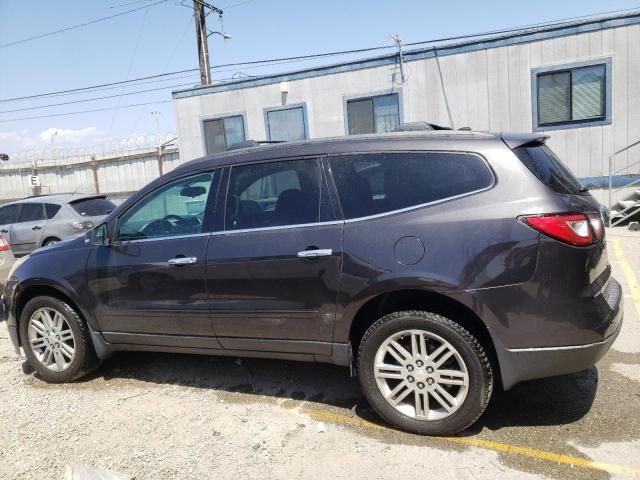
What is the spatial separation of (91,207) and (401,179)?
945 centimetres

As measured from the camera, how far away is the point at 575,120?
11.0 meters

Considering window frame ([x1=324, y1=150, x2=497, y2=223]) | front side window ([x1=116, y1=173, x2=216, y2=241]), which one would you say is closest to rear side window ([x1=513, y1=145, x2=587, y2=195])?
window frame ([x1=324, y1=150, x2=497, y2=223])

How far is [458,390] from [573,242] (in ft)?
3.46

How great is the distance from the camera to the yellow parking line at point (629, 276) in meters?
5.66

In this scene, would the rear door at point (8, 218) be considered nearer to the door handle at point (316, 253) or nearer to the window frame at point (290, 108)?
the window frame at point (290, 108)

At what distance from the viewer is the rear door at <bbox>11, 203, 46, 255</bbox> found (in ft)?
35.5

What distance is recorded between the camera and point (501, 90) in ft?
37.0

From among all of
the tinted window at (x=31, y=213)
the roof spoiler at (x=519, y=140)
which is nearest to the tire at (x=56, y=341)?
the roof spoiler at (x=519, y=140)

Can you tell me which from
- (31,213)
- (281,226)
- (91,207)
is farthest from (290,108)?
(281,226)

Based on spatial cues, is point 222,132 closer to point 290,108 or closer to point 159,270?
point 290,108

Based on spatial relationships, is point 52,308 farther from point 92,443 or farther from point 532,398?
point 532,398

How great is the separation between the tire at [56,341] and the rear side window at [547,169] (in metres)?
3.48

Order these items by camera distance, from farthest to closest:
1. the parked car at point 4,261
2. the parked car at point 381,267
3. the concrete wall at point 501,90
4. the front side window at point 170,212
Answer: the concrete wall at point 501,90, the parked car at point 4,261, the front side window at point 170,212, the parked car at point 381,267

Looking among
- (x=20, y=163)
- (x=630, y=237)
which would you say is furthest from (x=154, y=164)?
(x=630, y=237)
